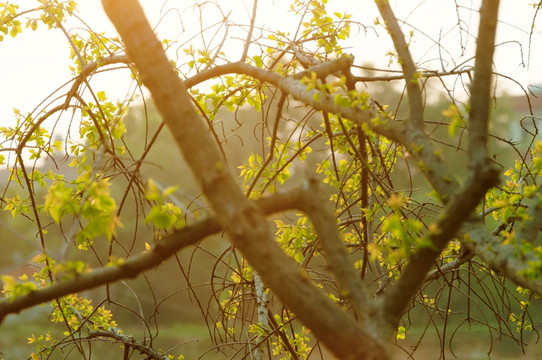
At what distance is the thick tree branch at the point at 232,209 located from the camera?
1.35 metres

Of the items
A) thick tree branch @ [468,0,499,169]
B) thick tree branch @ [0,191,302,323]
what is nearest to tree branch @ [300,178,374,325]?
thick tree branch @ [0,191,302,323]

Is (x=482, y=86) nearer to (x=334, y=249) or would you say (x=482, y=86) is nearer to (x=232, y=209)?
(x=334, y=249)

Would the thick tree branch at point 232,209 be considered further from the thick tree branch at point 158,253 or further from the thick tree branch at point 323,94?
the thick tree branch at point 323,94

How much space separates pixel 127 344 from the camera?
3.69m

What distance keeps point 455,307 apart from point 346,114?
15.3 m

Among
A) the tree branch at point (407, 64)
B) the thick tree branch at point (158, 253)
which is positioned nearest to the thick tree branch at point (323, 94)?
the tree branch at point (407, 64)

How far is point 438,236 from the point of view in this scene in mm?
1366

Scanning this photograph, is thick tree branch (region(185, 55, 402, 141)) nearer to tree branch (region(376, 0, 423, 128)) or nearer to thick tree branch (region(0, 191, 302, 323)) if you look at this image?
tree branch (region(376, 0, 423, 128))

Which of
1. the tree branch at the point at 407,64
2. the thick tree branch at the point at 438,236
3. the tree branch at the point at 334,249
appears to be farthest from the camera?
the tree branch at the point at 407,64

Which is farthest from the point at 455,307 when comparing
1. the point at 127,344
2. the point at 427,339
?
the point at 127,344

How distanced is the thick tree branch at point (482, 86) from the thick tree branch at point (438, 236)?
5 centimetres

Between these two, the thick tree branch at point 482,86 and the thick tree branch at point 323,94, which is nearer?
the thick tree branch at point 482,86

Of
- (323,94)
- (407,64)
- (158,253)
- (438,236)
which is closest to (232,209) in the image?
(158,253)

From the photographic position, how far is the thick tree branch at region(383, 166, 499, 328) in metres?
1.34
